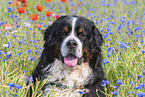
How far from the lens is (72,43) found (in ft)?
10.6

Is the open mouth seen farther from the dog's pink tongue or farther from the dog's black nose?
the dog's black nose

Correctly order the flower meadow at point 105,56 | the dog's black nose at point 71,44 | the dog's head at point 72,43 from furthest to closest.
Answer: the dog's head at point 72,43
the dog's black nose at point 71,44
the flower meadow at point 105,56

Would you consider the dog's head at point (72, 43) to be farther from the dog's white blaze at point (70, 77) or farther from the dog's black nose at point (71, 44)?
the dog's white blaze at point (70, 77)

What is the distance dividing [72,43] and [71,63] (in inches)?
13.6

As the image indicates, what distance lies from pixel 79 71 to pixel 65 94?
1.31 ft

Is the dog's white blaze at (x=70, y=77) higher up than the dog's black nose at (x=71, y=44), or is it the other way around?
the dog's black nose at (x=71, y=44)

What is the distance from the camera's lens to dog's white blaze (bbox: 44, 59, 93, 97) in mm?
3418

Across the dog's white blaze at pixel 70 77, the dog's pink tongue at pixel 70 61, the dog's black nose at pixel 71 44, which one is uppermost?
the dog's black nose at pixel 71 44

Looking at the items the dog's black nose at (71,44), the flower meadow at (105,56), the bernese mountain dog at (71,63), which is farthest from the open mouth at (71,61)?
the flower meadow at (105,56)

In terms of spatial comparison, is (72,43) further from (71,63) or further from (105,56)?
(105,56)

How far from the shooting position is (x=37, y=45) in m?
4.64

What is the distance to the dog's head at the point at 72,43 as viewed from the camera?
131 inches

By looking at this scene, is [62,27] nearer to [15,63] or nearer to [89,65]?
[89,65]

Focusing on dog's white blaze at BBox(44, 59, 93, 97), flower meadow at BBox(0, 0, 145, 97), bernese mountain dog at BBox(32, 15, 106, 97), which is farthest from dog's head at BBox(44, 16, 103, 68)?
flower meadow at BBox(0, 0, 145, 97)
